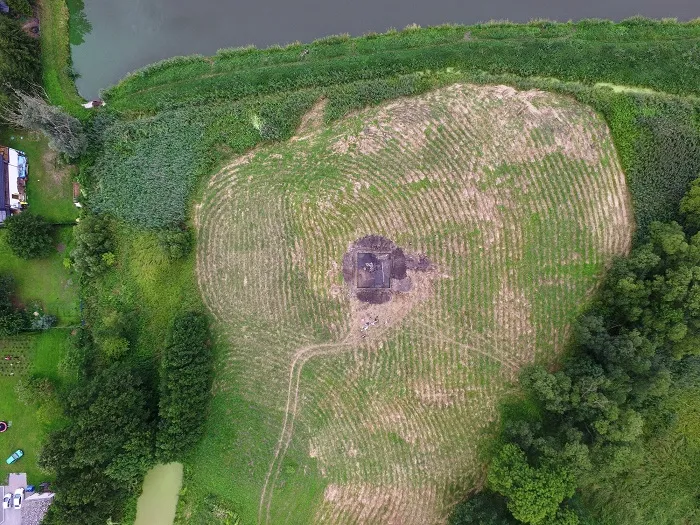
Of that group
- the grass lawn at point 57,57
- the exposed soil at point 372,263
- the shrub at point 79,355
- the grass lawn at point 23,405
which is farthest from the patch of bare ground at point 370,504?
the grass lawn at point 57,57

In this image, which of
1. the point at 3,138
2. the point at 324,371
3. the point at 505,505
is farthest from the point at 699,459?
the point at 3,138

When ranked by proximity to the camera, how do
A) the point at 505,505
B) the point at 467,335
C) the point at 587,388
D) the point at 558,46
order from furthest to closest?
the point at 558,46 → the point at 467,335 → the point at 505,505 → the point at 587,388

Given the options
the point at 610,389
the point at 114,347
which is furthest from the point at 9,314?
the point at 610,389

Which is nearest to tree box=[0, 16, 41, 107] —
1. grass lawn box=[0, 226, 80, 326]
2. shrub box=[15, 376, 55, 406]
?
grass lawn box=[0, 226, 80, 326]

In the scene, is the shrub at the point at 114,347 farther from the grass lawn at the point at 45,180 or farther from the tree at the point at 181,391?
the grass lawn at the point at 45,180

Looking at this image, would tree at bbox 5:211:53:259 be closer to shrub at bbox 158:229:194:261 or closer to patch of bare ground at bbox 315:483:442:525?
shrub at bbox 158:229:194:261

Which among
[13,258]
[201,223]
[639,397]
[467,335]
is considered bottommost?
[639,397]

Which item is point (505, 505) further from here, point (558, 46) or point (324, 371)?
point (558, 46)

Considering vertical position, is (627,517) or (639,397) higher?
(639,397)
